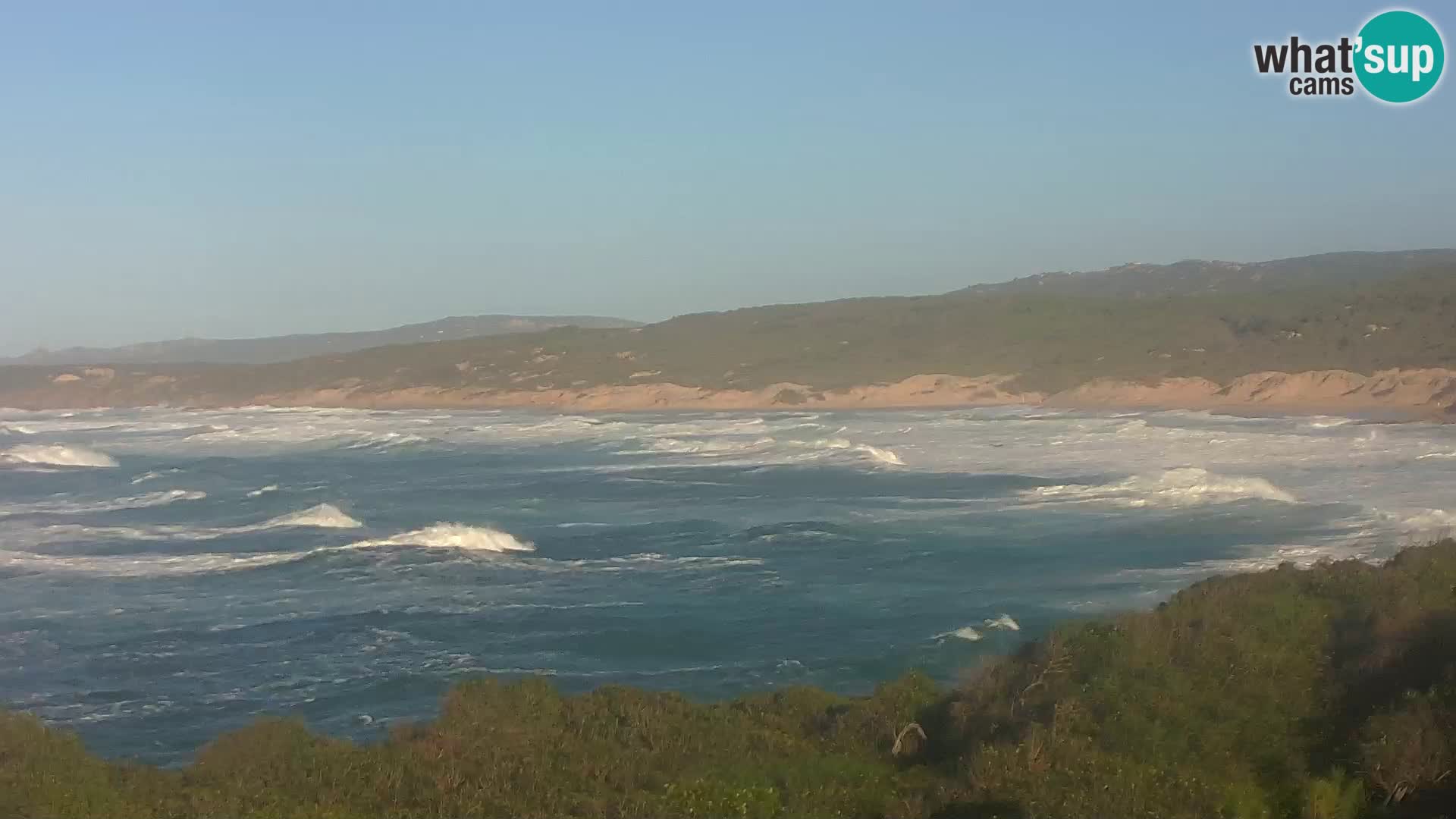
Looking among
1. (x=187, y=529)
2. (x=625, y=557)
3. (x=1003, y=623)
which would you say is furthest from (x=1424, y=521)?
(x=187, y=529)

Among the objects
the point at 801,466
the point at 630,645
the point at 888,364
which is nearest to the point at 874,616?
the point at 630,645

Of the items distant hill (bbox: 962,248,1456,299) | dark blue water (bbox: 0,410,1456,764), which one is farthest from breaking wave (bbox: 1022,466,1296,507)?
distant hill (bbox: 962,248,1456,299)

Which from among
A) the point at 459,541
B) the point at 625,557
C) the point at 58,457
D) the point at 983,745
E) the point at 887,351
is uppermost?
the point at 887,351

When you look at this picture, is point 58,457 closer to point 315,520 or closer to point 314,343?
point 315,520

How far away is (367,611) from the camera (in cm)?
1881

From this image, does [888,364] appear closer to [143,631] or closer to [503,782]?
[143,631]

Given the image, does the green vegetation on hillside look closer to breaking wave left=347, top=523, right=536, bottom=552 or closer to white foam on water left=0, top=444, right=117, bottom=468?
breaking wave left=347, top=523, right=536, bottom=552

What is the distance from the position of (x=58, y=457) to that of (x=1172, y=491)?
123ft

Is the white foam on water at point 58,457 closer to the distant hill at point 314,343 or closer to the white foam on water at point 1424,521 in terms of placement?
the white foam on water at point 1424,521

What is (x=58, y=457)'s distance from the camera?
149 ft

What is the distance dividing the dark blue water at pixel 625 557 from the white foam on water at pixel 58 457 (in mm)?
2116

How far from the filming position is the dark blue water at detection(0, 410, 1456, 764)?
15.4 m

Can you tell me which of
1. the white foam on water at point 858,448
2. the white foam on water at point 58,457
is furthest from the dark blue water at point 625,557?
the white foam on water at point 58,457

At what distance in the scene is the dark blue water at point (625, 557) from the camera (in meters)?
15.4
